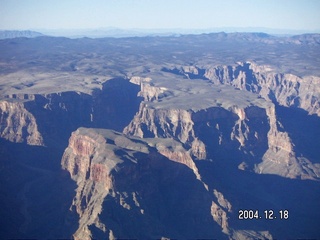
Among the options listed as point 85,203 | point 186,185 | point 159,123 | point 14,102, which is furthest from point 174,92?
point 85,203

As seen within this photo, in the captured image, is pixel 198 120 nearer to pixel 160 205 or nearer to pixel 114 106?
pixel 114 106

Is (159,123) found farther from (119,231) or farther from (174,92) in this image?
(119,231)

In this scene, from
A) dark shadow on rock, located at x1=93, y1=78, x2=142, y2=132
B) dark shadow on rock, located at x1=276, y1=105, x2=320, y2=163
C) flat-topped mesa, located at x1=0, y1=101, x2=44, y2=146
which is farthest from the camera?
dark shadow on rock, located at x1=93, y1=78, x2=142, y2=132

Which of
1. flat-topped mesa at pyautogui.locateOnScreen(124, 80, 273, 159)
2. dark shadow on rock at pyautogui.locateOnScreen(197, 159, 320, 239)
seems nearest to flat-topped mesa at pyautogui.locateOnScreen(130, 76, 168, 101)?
flat-topped mesa at pyautogui.locateOnScreen(124, 80, 273, 159)

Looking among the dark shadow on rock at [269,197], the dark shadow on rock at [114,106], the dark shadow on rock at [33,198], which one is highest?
the dark shadow on rock at [114,106]

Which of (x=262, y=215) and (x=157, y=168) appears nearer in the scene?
(x=157, y=168)

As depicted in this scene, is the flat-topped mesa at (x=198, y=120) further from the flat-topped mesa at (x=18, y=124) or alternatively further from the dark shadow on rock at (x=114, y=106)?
the flat-topped mesa at (x=18, y=124)

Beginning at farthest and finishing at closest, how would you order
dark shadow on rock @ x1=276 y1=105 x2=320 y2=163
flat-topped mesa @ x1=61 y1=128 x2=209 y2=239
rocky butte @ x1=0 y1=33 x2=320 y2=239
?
1. dark shadow on rock @ x1=276 y1=105 x2=320 y2=163
2. rocky butte @ x1=0 y1=33 x2=320 y2=239
3. flat-topped mesa @ x1=61 y1=128 x2=209 y2=239

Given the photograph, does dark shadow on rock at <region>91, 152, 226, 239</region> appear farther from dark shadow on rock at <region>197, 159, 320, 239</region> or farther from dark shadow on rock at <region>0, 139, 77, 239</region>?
dark shadow on rock at <region>0, 139, 77, 239</region>

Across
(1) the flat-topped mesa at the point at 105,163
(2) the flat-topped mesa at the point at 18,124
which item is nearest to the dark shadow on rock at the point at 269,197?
(1) the flat-topped mesa at the point at 105,163

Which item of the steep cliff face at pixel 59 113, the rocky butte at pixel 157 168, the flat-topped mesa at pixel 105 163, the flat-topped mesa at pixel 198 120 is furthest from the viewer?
the flat-topped mesa at pixel 198 120

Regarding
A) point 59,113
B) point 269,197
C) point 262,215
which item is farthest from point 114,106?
point 262,215
